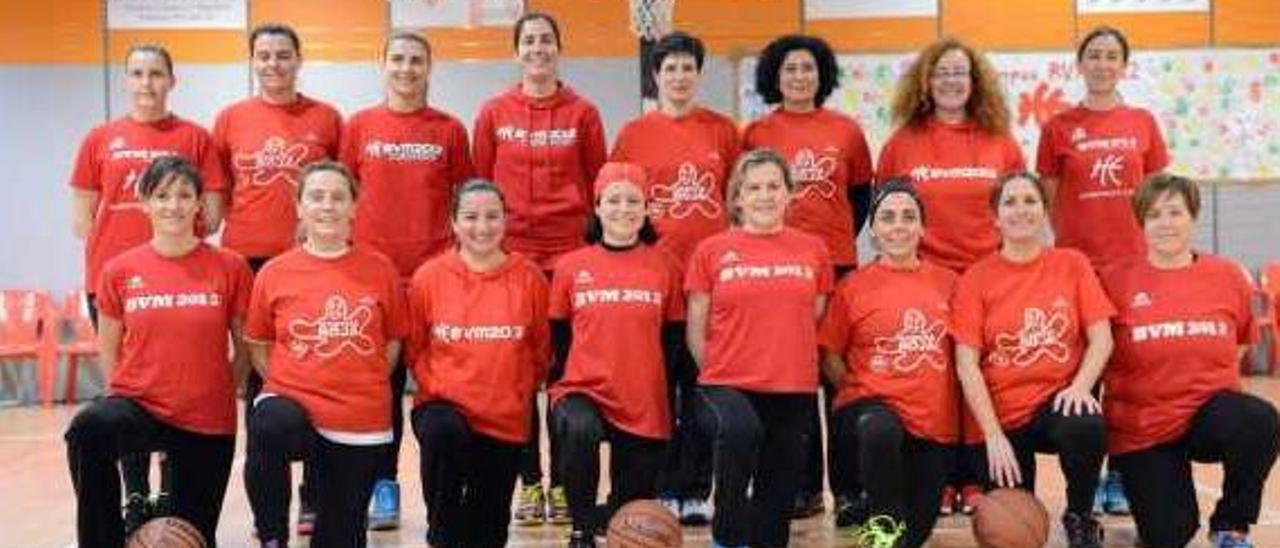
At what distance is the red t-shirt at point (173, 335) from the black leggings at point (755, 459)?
1633 millimetres

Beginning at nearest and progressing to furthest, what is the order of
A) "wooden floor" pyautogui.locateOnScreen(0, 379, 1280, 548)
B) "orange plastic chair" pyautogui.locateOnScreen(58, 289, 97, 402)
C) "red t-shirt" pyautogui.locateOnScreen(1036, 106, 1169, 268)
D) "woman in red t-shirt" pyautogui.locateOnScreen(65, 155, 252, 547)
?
1. "woman in red t-shirt" pyautogui.locateOnScreen(65, 155, 252, 547)
2. "wooden floor" pyautogui.locateOnScreen(0, 379, 1280, 548)
3. "red t-shirt" pyautogui.locateOnScreen(1036, 106, 1169, 268)
4. "orange plastic chair" pyautogui.locateOnScreen(58, 289, 97, 402)

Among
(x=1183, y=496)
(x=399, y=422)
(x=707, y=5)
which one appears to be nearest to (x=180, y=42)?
(x=707, y=5)

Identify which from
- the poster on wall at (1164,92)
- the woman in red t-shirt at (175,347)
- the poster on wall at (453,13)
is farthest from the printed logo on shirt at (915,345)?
the poster on wall at (453,13)

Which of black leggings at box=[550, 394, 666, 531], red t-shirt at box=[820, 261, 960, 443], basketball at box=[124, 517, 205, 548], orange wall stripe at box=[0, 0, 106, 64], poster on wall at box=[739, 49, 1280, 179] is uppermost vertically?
orange wall stripe at box=[0, 0, 106, 64]

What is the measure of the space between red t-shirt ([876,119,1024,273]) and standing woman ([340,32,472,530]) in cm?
182

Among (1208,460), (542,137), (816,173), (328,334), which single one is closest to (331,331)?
(328,334)

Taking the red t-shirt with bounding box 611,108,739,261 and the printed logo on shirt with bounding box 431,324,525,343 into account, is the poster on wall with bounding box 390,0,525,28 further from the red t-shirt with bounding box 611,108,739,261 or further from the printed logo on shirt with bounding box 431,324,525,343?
the printed logo on shirt with bounding box 431,324,525,343

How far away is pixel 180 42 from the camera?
10.1 m

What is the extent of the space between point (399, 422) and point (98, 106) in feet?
20.9

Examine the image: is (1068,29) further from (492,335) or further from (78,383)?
(78,383)

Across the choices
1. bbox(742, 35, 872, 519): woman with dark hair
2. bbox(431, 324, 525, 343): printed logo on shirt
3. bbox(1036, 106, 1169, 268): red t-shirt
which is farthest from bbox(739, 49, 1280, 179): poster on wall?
bbox(431, 324, 525, 343): printed logo on shirt

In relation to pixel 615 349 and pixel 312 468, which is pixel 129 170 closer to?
pixel 312 468

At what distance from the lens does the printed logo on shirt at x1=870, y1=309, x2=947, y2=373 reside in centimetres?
444

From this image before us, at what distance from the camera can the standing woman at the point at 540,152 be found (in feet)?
16.4
